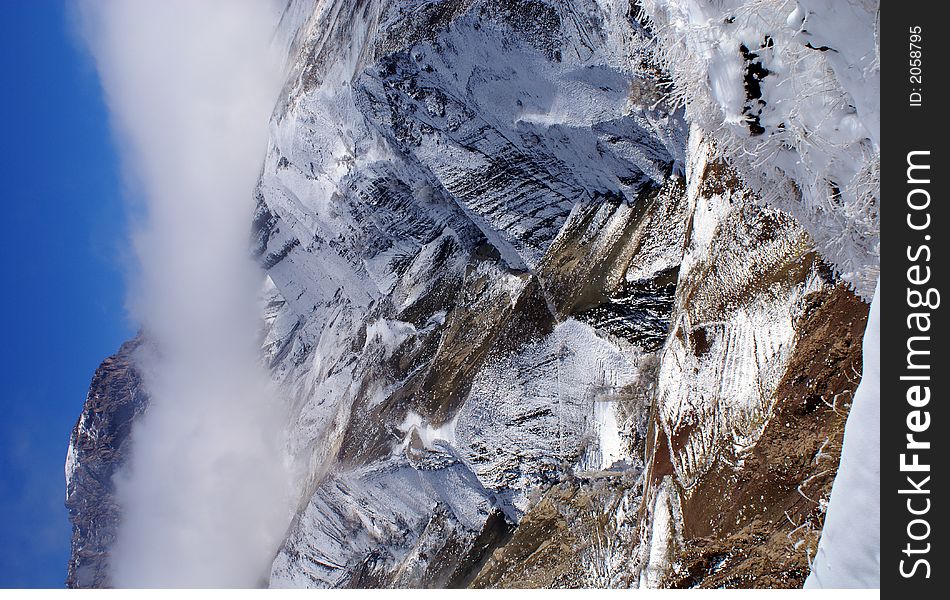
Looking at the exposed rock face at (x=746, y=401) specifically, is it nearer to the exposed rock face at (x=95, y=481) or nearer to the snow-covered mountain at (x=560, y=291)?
the snow-covered mountain at (x=560, y=291)

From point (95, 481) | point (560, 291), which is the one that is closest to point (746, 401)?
point (560, 291)

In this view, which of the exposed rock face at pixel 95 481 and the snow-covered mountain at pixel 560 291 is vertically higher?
the exposed rock face at pixel 95 481

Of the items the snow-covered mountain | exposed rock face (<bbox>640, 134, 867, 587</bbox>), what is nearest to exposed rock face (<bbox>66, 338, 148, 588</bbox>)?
the snow-covered mountain

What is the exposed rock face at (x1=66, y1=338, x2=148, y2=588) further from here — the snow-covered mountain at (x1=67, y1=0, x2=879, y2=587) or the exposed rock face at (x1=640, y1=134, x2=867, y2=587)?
the exposed rock face at (x1=640, y1=134, x2=867, y2=587)

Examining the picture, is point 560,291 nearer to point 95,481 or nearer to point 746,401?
point 746,401

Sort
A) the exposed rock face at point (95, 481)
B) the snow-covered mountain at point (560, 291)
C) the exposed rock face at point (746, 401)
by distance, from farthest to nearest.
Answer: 1. the exposed rock face at point (95, 481)
2. the snow-covered mountain at point (560, 291)
3. the exposed rock face at point (746, 401)

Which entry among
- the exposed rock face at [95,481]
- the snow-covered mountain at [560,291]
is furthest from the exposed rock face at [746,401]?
the exposed rock face at [95,481]
